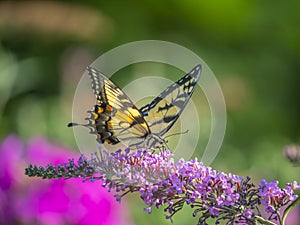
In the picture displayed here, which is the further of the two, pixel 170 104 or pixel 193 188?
pixel 170 104

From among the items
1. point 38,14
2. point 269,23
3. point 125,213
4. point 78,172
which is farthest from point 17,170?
point 269,23

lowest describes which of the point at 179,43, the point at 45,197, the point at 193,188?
the point at 193,188

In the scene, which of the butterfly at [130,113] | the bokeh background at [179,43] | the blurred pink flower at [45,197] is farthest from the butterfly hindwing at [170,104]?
the bokeh background at [179,43]

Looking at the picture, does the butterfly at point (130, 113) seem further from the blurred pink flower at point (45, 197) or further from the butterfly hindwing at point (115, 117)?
the blurred pink flower at point (45, 197)

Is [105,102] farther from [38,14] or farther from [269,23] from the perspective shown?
[269,23]

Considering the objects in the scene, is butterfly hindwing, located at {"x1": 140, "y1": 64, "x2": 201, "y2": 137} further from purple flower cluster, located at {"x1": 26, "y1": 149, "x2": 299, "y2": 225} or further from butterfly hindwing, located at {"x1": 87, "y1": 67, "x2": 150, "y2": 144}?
purple flower cluster, located at {"x1": 26, "y1": 149, "x2": 299, "y2": 225}

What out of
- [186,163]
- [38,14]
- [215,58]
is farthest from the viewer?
[215,58]

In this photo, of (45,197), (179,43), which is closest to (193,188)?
(45,197)

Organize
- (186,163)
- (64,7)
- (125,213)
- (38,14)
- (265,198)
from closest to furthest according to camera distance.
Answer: (265,198), (186,163), (125,213), (38,14), (64,7)

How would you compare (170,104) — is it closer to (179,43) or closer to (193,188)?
(193,188)
